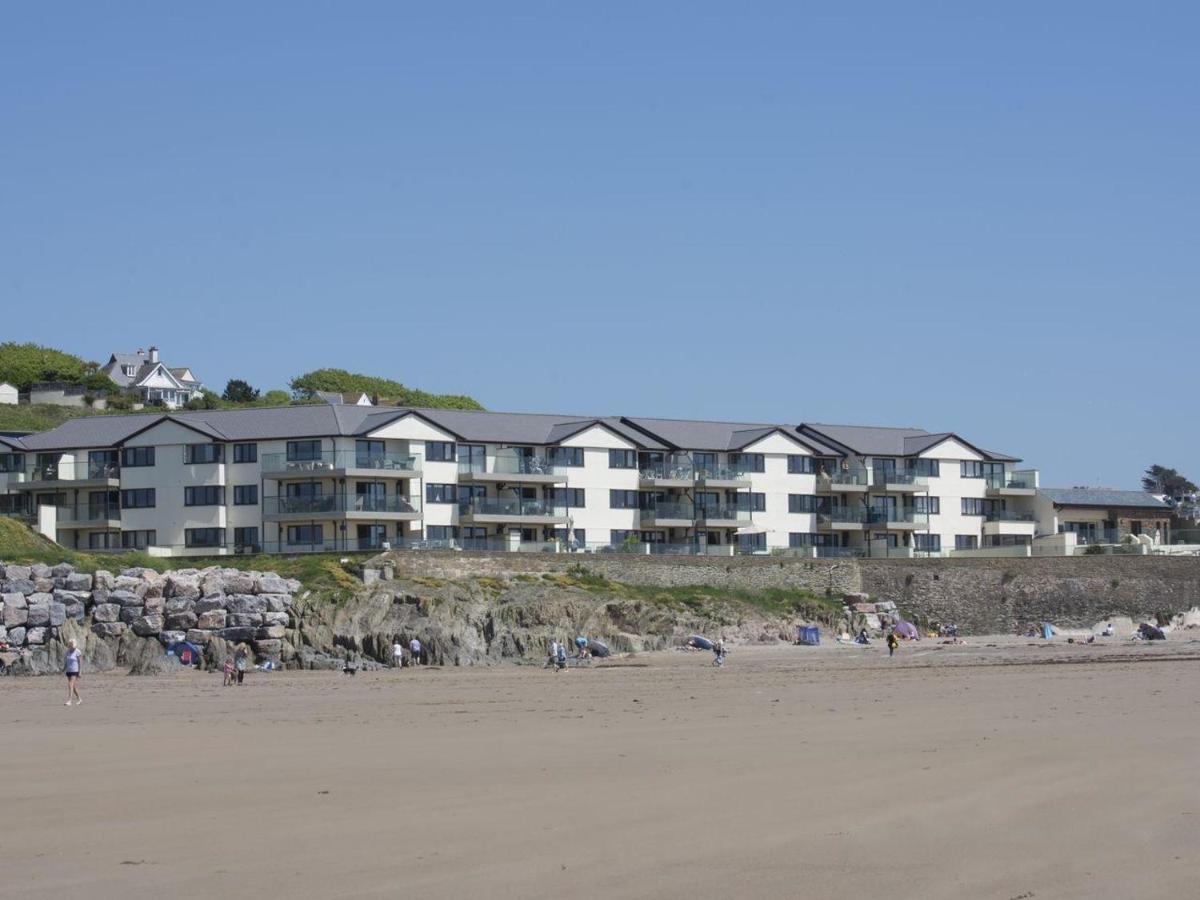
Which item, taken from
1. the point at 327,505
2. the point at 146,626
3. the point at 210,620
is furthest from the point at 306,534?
the point at 146,626

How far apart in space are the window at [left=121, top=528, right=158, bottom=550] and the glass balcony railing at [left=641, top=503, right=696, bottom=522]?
2420 centimetres

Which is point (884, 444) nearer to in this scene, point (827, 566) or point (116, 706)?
point (827, 566)

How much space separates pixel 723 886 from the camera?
10953mm

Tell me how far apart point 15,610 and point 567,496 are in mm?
31304

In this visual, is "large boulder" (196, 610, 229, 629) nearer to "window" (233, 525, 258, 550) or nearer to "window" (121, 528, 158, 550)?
"window" (233, 525, 258, 550)

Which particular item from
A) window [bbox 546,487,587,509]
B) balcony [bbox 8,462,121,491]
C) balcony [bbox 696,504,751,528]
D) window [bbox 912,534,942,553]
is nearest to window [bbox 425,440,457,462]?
window [bbox 546,487,587,509]

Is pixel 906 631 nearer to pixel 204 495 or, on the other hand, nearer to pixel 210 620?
pixel 210 620

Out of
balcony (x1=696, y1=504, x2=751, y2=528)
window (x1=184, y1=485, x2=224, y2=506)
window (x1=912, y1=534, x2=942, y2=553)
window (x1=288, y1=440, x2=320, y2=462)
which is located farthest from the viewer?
window (x1=912, y1=534, x2=942, y2=553)

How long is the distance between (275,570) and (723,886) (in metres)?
47.4

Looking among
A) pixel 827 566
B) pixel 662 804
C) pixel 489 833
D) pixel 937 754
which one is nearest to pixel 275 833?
pixel 489 833

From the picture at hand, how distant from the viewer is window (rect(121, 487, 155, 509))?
68500 mm

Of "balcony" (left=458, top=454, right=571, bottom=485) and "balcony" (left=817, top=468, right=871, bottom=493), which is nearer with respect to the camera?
"balcony" (left=458, top=454, right=571, bottom=485)

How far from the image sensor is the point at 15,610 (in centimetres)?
4672

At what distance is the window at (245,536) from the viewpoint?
6650 centimetres
